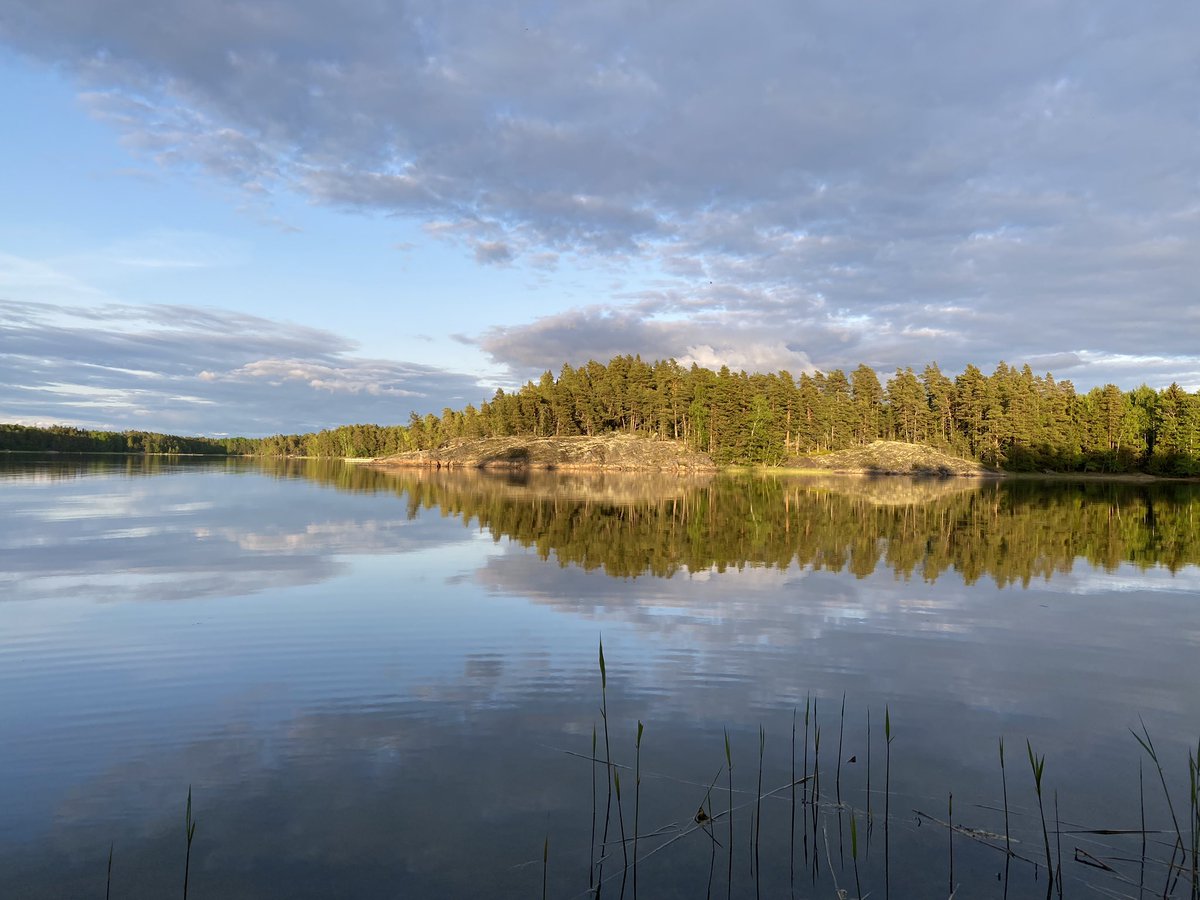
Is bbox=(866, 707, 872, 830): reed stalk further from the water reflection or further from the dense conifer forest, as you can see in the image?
the dense conifer forest

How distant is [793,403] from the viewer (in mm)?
117688

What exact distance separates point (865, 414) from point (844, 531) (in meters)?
105

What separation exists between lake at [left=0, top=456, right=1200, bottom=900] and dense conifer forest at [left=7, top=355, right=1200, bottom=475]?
94059 mm

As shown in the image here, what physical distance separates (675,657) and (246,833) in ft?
24.0

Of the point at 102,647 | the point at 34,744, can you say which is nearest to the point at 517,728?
the point at 34,744

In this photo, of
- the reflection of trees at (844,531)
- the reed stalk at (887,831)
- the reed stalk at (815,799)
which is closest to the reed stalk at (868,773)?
the reed stalk at (887,831)

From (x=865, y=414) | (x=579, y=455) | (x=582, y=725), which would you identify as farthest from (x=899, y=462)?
(x=582, y=725)

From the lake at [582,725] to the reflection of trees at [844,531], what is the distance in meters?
1.17

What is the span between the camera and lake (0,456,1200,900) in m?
5.99

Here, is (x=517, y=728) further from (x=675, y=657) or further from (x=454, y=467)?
(x=454, y=467)

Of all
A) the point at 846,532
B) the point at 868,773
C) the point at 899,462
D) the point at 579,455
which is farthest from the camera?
the point at 579,455

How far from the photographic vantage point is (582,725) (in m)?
8.98

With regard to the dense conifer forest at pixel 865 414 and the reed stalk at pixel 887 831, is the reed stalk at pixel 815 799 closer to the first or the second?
the reed stalk at pixel 887 831

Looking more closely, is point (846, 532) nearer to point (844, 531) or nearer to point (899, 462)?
point (844, 531)
